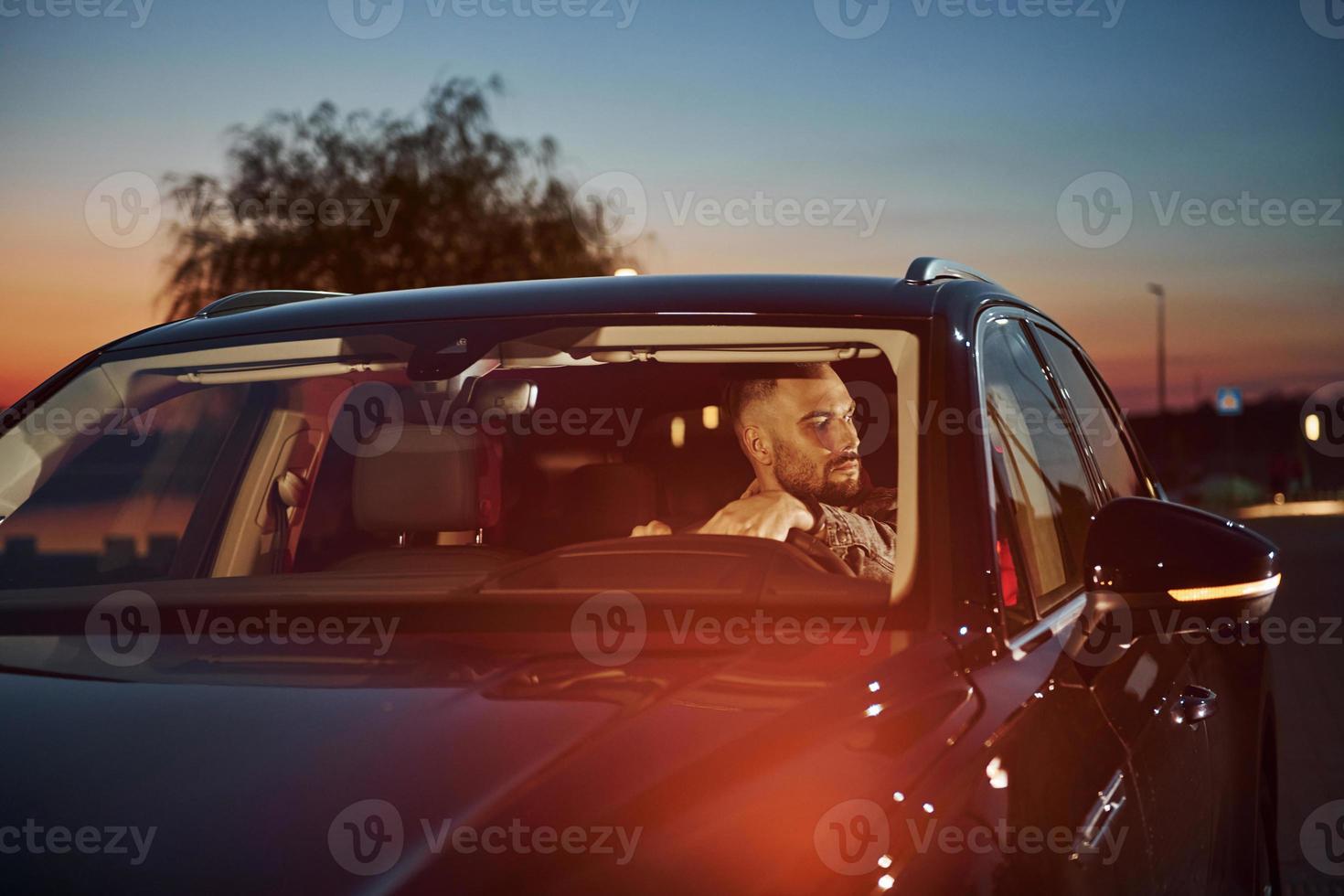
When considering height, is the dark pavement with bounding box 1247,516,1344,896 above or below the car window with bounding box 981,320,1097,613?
below

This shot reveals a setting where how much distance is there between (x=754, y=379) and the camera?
3.84 meters

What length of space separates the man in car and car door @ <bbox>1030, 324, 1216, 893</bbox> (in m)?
0.60

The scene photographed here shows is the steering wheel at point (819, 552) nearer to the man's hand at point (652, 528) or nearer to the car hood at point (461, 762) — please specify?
the man's hand at point (652, 528)

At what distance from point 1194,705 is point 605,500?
53.5 inches

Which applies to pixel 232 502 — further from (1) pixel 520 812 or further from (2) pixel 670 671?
(1) pixel 520 812

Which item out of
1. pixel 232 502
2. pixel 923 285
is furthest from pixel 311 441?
pixel 923 285

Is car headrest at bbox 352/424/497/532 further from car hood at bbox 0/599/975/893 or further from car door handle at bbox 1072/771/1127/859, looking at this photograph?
car door handle at bbox 1072/771/1127/859

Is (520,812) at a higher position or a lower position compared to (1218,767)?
higher

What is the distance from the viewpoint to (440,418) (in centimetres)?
382

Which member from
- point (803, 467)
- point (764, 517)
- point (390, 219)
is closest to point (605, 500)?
point (764, 517)

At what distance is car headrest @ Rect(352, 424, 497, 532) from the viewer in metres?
3.39

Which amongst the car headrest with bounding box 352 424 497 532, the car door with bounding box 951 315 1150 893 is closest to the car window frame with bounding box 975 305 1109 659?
the car door with bounding box 951 315 1150 893

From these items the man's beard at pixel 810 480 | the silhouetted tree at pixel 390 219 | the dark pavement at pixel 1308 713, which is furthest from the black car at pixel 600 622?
the silhouetted tree at pixel 390 219

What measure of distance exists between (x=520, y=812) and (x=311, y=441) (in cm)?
290
